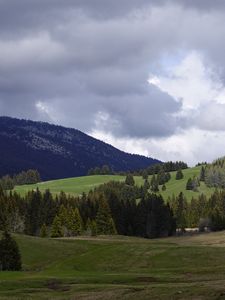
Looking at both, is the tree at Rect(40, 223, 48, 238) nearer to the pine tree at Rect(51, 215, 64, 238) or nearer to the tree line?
the tree line

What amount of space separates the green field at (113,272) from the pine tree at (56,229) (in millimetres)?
38973

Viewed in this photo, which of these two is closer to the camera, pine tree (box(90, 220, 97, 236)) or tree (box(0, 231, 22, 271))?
tree (box(0, 231, 22, 271))

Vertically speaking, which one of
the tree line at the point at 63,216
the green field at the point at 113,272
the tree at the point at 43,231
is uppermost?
the tree line at the point at 63,216

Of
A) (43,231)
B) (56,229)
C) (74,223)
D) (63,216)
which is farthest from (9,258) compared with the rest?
(74,223)

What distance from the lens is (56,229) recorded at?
560 ft

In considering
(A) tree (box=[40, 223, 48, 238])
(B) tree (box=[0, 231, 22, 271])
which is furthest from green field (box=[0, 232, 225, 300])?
Result: (A) tree (box=[40, 223, 48, 238])

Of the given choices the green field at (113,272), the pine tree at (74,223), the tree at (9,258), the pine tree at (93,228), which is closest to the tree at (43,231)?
the pine tree at (74,223)

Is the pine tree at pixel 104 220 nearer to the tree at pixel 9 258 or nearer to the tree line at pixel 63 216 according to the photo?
the tree line at pixel 63 216

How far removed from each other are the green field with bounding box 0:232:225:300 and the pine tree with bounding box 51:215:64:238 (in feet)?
128

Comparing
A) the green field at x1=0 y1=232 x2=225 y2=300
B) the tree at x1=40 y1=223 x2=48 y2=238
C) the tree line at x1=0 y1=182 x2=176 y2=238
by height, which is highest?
the tree line at x1=0 y1=182 x2=176 y2=238

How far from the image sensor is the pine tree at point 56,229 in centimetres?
16975

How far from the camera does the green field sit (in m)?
45.1

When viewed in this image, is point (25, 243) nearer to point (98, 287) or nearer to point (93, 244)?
point (93, 244)

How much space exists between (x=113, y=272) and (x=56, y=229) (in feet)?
302
